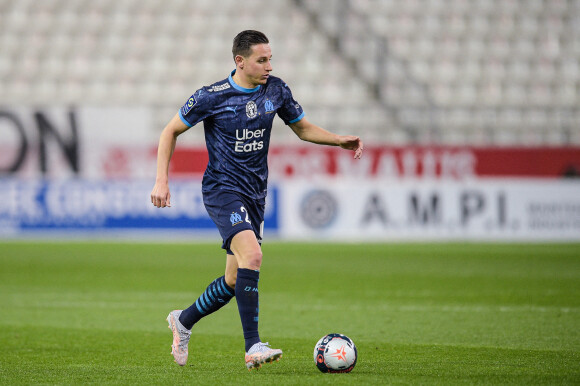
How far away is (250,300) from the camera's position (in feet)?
18.1

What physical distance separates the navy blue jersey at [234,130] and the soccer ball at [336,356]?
1.05 m

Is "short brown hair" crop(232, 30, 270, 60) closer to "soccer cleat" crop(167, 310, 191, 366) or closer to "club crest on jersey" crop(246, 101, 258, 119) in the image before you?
"club crest on jersey" crop(246, 101, 258, 119)

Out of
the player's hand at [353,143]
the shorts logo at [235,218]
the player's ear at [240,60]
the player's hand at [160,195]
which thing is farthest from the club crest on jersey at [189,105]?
the player's hand at [353,143]

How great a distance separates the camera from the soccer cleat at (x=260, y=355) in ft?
17.1

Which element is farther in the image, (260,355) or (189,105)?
(189,105)

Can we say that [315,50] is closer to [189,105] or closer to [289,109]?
[289,109]

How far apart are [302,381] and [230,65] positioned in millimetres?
18083

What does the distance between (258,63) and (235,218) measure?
96 centimetres

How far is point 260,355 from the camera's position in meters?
5.26

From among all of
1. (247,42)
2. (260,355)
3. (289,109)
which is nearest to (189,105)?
(247,42)

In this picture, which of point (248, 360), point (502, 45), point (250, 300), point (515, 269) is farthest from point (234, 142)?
point (502, 45)

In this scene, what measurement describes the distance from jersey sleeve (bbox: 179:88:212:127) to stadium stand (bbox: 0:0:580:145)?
1564cm

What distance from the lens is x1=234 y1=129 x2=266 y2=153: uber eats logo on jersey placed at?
5.78m

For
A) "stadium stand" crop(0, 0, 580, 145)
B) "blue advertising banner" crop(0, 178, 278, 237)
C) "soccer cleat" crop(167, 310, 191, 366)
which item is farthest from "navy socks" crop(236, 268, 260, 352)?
"stadium stand" crop(0, 0, 580, 145)
